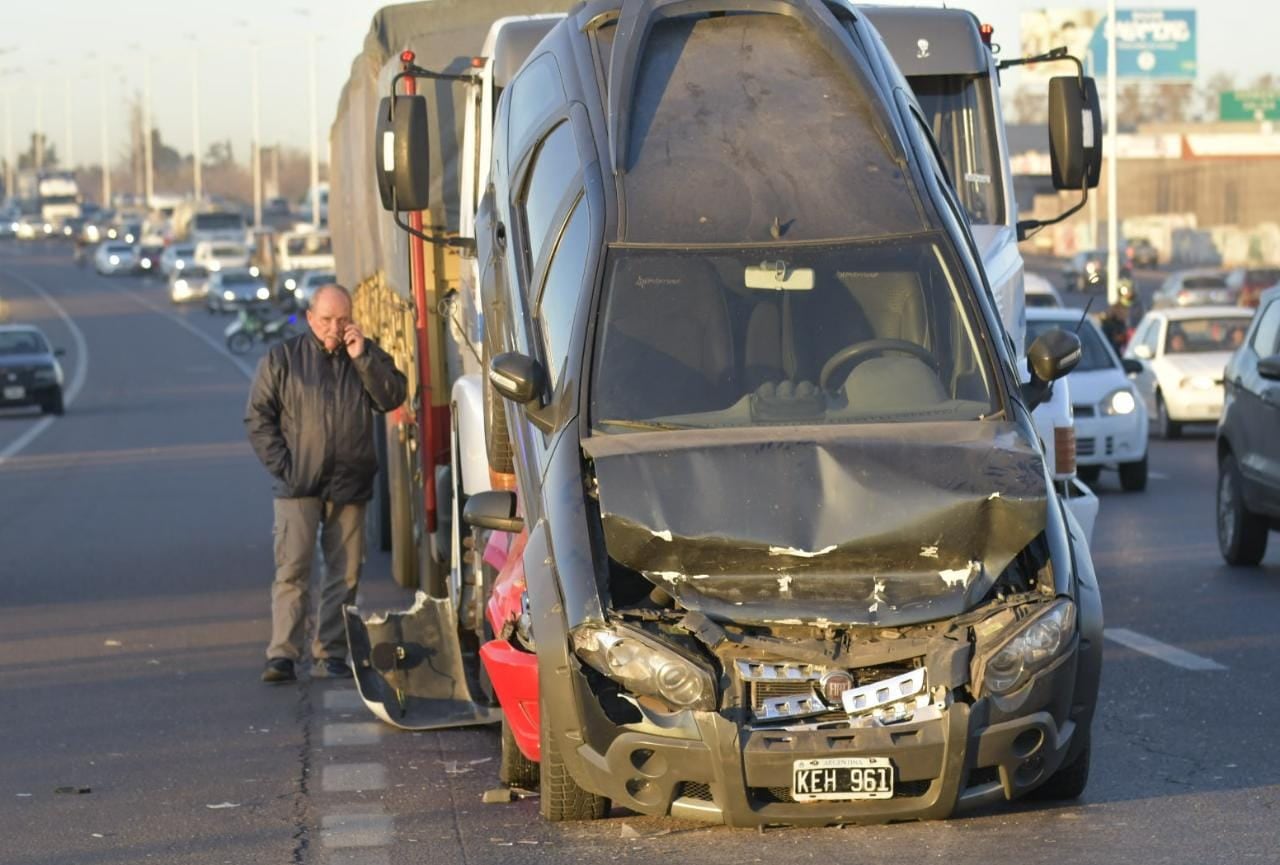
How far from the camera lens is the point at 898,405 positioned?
798 cm

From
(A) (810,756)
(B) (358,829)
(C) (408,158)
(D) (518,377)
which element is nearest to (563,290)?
(D) (518,377)

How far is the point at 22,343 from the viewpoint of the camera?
39.6 metres

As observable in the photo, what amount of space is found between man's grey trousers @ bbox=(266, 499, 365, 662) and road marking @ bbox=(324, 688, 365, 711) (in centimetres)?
44

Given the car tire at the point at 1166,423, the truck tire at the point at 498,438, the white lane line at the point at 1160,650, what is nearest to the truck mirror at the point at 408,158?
the truck tire at the point at 498,438

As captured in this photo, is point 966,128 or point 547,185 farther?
point 966,128

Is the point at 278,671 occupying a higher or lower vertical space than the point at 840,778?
lower

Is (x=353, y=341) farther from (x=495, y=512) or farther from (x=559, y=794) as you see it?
(x=559, y=794)

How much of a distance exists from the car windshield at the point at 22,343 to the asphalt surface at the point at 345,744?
65.2ft

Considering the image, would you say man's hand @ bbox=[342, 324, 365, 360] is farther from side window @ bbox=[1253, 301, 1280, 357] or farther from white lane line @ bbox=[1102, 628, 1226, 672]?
side window @ bbox=[1253, 301, 1280, 357]

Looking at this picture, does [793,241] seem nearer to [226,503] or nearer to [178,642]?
[178,642]

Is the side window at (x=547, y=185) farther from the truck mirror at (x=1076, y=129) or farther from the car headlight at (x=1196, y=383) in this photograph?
the car headlight at (x=1196, y=383)

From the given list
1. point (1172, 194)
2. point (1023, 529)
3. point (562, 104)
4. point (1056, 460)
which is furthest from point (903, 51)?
point (1172, 194)

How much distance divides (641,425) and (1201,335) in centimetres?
2325

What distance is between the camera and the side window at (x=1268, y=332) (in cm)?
1518
